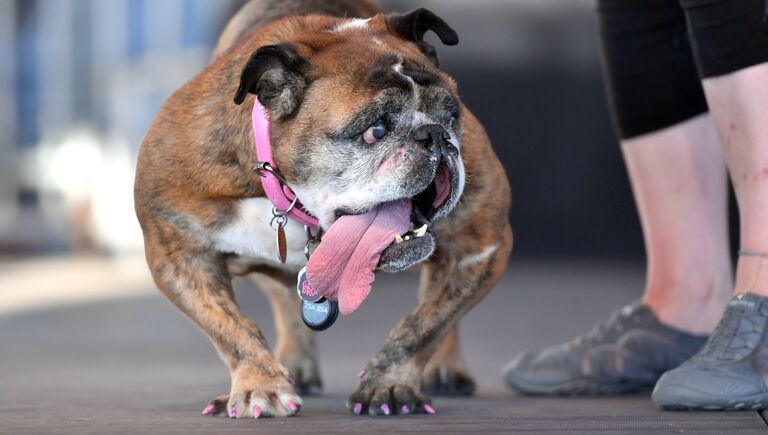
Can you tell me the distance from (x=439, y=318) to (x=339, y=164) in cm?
50

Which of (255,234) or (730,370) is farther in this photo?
(255,234)

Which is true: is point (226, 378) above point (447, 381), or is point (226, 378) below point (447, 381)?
above

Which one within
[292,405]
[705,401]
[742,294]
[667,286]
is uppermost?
[667,286]

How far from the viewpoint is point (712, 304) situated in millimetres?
3467

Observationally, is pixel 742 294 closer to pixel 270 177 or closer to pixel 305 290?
pixel 305 290

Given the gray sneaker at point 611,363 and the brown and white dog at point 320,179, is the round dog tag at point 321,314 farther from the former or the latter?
the gray sneaker at point 611,363

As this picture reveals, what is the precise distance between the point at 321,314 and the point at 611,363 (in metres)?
0.88

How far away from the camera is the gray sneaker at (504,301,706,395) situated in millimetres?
3432

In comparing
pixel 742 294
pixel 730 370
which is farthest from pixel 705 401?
pixel 742 294

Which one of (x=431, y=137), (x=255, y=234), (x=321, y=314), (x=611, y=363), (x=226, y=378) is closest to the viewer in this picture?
(x=431, y=137)

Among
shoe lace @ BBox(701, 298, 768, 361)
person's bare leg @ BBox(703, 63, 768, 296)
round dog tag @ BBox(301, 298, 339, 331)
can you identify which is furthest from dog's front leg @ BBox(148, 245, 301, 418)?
person's bare leg @ BBox(703, 63, 768, 296)

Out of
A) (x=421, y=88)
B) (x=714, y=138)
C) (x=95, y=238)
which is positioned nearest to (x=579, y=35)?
(x=95, y=238)

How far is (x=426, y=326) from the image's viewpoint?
311cm

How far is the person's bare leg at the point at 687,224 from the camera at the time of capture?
3.47 meters
